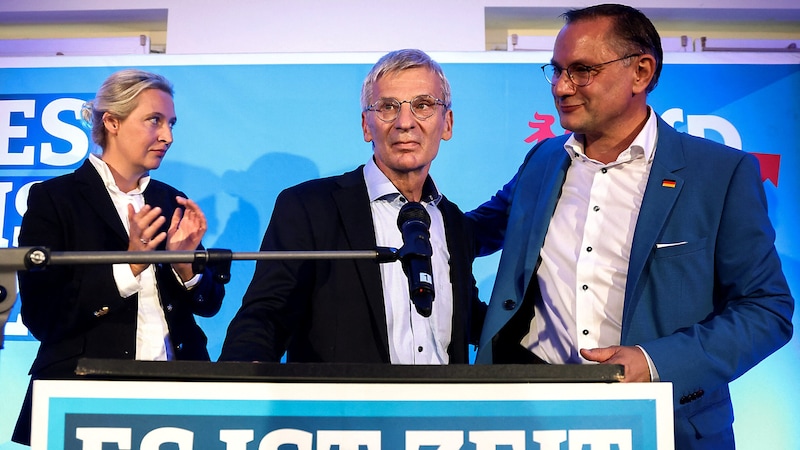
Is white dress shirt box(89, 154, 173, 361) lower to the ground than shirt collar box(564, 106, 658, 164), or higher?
lower

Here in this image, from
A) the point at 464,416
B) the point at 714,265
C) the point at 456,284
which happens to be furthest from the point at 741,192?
the point at 464,416

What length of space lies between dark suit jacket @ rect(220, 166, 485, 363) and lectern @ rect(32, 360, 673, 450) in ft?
2.53

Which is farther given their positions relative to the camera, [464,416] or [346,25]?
[346,25]

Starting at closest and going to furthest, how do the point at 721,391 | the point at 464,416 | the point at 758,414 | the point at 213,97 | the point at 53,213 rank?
the point at 464,416 < the point at 721,391 < the point at 53,213 < the point at 758,414 < the point at 213,97

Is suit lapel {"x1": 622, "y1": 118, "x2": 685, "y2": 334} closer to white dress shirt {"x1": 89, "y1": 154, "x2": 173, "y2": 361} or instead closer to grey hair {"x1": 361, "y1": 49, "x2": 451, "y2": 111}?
grey hair {"x1": 361, "y1": 49, "x2": 451, "y2": 111}

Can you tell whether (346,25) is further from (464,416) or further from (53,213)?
(464,416)

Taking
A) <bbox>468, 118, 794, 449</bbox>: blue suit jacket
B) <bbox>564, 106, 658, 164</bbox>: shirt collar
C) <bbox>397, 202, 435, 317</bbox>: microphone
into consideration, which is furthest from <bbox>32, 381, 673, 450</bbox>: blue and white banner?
<bbox>564, 106, 658, 164</bbox>: shirt collar

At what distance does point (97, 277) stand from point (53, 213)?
0.90 ft

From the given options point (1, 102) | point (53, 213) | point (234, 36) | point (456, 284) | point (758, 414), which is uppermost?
point (234, 36)

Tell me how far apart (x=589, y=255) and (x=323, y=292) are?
2.48 ft

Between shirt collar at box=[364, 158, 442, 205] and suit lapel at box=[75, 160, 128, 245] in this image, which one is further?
suit lapel at box=[75, 160, 128, 245]

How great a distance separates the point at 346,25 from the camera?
13.1ft

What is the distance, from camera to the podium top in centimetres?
149

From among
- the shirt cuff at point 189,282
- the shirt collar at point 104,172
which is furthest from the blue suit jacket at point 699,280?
the shirt collar at point 104,172
